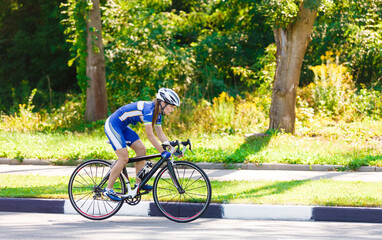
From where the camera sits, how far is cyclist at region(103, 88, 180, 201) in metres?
6.50

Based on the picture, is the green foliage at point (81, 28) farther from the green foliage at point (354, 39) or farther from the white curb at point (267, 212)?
the white curb at point (267, 212)

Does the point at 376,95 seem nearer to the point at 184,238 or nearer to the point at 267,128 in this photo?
the point at 267,128

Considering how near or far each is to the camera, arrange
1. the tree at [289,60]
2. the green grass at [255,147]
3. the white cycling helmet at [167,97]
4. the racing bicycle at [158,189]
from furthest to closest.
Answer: the tree at [289,60] → the green grass at [255,147] → the racing bicycle at [158,189] → the white cycling helmet at [167,97]

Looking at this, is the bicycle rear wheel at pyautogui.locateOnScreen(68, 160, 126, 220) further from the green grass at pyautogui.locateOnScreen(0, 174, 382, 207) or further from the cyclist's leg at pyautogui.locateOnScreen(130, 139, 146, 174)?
the green grass at pyautogui.locateOnScreen(0, 174, 382, 207)

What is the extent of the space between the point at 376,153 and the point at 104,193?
22.0 ft

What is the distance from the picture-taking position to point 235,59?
20219 millimetres

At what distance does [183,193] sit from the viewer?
6.74 meters

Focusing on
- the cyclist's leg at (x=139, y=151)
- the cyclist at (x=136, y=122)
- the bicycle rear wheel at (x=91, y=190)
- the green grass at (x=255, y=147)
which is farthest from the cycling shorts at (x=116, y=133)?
the green grass at (x=255, y=147)

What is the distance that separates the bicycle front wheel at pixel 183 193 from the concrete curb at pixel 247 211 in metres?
0.26

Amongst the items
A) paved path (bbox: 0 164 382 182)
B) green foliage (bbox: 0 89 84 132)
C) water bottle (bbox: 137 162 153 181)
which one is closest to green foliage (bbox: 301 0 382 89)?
green foliage (bbox: 0 89 84 132)

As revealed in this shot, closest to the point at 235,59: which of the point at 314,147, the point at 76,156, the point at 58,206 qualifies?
the point at 314,147

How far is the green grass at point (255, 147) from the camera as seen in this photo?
10.9 meters

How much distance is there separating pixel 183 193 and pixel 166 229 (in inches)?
24.8

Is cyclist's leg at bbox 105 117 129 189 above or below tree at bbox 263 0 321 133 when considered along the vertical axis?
below
